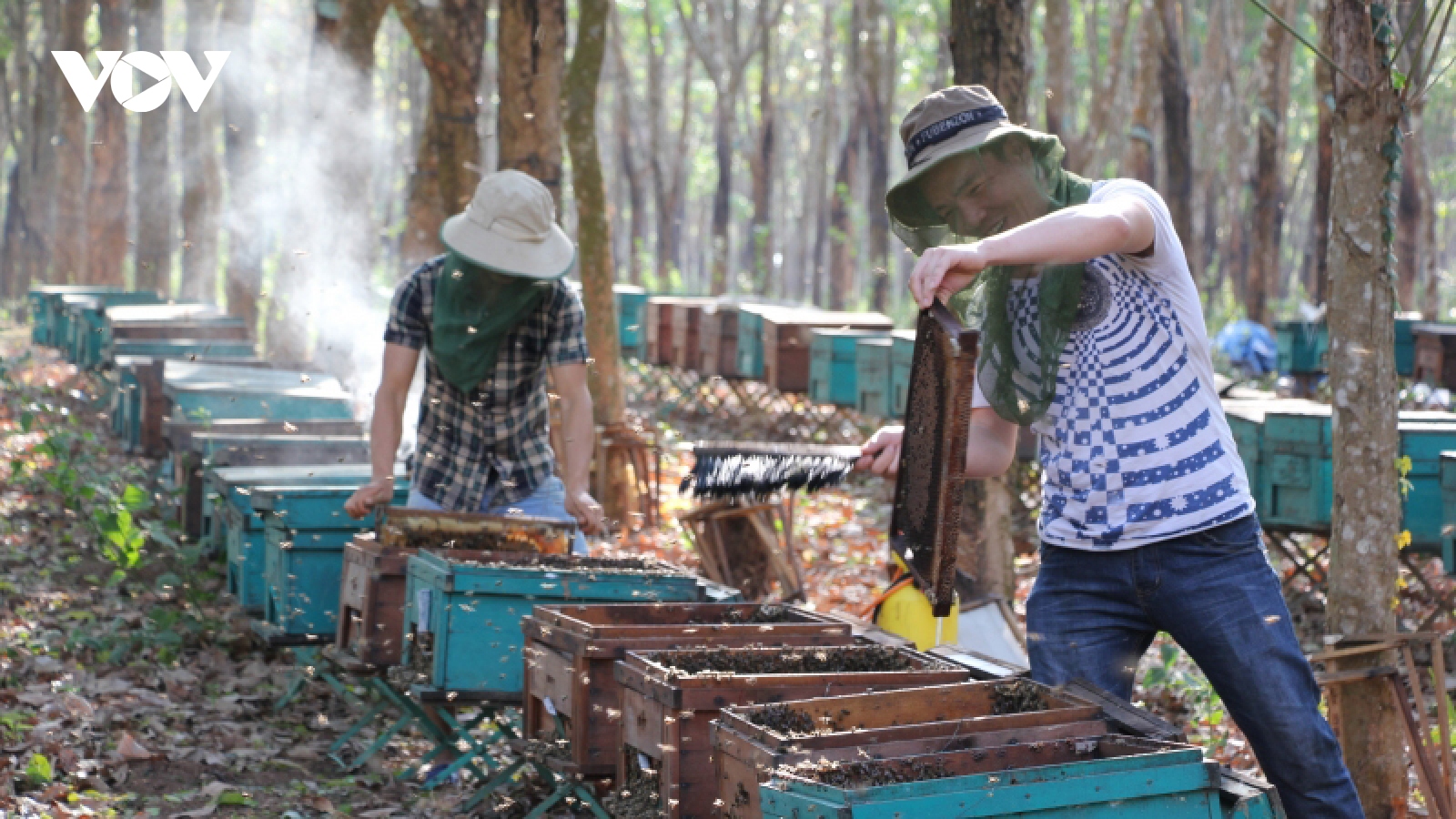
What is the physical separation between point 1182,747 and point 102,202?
25205mm

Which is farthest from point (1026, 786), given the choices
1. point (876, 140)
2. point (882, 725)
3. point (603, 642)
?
point (876, 140)

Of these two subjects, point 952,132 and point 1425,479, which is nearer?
point 952,132

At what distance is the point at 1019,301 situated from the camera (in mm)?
3723

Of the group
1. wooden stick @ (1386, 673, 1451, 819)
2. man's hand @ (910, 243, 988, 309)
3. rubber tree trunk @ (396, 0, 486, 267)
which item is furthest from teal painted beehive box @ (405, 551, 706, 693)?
rubber tree trunk @ (396, 0, 486, 267)

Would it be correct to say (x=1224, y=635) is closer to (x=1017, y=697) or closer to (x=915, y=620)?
(x=1017, y=697)

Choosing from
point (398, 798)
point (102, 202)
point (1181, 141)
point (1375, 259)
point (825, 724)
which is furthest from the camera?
point (102, 202)

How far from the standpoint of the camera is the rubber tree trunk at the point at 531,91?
9.85 metres

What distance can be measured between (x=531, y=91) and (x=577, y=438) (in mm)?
4282

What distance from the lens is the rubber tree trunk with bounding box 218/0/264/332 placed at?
18781 millimetres

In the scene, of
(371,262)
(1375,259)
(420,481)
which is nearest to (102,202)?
(371,262)

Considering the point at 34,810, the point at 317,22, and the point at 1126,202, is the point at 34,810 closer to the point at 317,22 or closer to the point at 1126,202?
the point at 1126,202

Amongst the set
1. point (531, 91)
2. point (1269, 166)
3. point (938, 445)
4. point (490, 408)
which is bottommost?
point (490, 408)

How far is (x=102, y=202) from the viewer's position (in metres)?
25.2

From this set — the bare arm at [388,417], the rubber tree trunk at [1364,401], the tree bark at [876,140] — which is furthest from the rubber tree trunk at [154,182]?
the rubber tree trunk at [1364,401]
